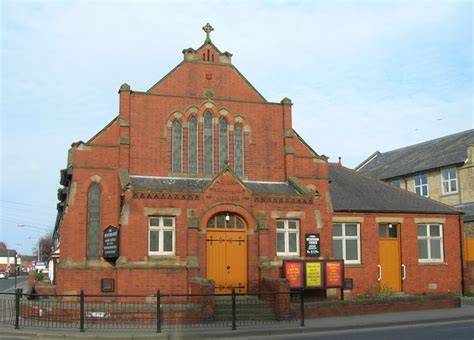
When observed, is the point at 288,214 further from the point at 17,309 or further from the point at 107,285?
the point at 17,309

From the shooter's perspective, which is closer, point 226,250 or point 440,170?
point 226,250

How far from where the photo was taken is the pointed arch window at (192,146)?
A: 81.2ft

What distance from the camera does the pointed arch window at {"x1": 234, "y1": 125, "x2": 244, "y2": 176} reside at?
25.3 m

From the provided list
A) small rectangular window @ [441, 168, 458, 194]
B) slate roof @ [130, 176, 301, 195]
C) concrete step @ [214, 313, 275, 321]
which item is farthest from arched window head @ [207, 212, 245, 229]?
small rectangular window @ [441, 168, 458, 194]

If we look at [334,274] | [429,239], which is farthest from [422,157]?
[334,274]

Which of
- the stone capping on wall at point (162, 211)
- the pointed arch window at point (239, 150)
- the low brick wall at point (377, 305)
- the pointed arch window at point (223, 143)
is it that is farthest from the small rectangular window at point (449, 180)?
the stone capping on wall at point (162, 211)

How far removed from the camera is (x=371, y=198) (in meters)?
28.3

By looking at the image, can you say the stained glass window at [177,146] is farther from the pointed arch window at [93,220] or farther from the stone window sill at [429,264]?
the stone window sill at [429,264]

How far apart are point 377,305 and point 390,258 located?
558 centimetres

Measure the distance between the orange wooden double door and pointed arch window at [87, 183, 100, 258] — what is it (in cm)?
1284

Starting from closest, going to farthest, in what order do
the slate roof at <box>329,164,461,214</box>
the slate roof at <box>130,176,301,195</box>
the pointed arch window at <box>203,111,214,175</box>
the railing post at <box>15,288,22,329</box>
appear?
1. the railing post at <box>15,288,22,329</box>
2. the slate roof at <box>130,176,301,195</box>
3. the pointed arch window at <box>203,111,214,175</box>
4. the slate roof at <box>329,164,461,214</box>

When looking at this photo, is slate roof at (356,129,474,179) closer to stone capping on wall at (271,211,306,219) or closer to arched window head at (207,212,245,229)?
stone capping on wall at (271,211,306,219)

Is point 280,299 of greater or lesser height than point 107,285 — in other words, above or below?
below

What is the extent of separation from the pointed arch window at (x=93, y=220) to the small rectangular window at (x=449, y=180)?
26.5m
